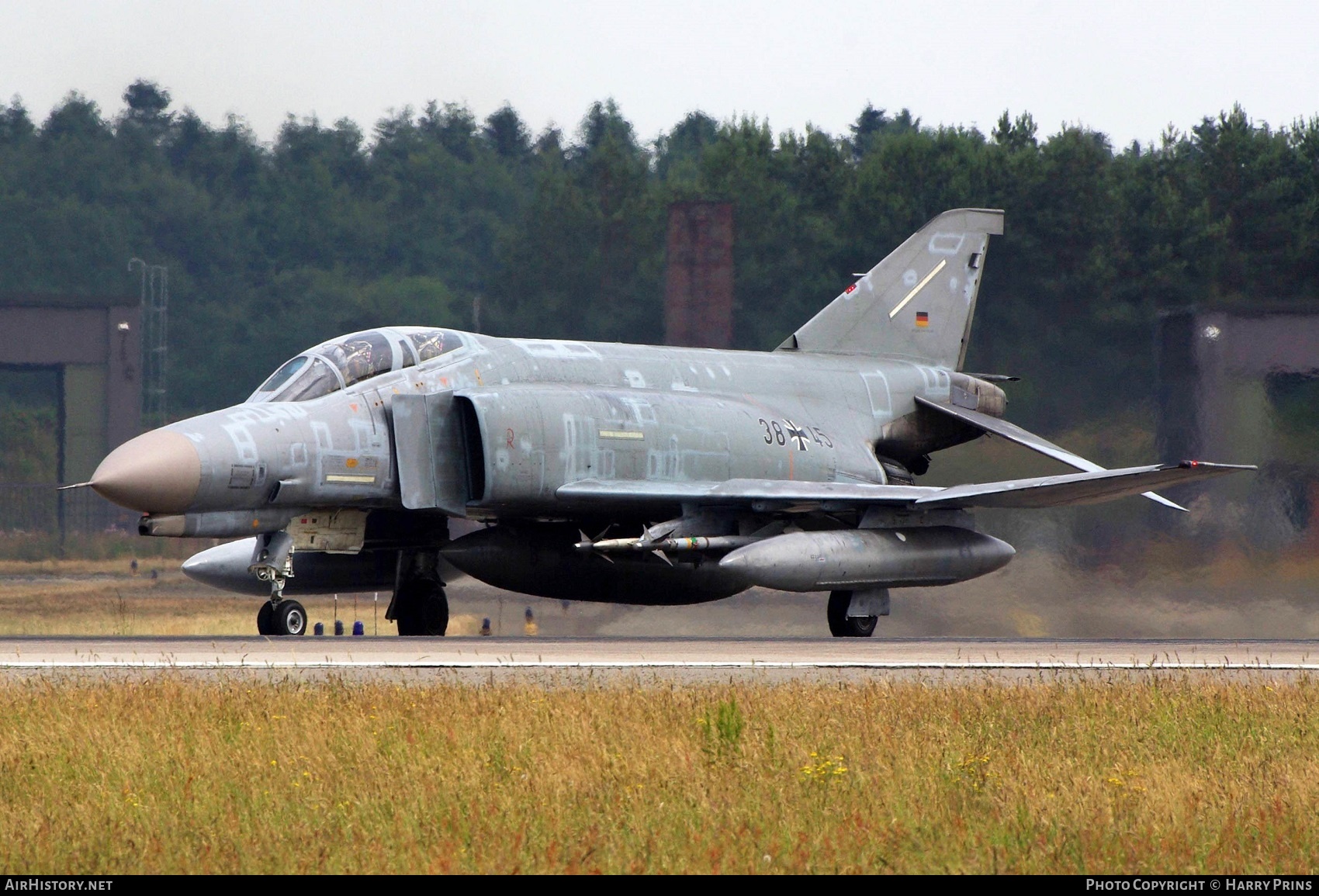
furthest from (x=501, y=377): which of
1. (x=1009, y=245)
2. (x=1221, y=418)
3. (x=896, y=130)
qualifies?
(x=896, y=130)

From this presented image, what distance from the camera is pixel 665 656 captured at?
436 inches

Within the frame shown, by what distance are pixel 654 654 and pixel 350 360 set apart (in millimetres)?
3981

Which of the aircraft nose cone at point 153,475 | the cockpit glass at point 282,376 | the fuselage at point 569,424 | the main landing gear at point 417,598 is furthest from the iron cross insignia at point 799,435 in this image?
the aircraft nose cone at point 153,475

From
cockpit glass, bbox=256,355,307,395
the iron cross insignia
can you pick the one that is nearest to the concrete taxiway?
cockpit glass, bbox=256,355,307,395

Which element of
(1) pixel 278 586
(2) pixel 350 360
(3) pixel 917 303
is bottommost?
(1) pixel 278 586

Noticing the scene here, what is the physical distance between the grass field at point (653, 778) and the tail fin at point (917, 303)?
8883 mm

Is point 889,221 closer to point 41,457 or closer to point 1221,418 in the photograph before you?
point 1221,418

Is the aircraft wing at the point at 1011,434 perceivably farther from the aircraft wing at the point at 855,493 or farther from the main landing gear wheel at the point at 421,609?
the main landing gear wheel at the point at 421,609

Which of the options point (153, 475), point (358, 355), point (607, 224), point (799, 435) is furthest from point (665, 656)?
point (607, 224)

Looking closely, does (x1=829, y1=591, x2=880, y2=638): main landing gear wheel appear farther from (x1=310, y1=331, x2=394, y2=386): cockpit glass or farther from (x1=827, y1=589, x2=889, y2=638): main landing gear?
(x1=310, y1=331, x2=394, y2=386): cockpit glass

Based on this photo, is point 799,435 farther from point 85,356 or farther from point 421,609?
point 85,356

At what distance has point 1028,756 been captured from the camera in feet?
23.7

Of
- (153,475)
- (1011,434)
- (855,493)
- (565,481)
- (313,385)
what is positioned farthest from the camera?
(1011,434)

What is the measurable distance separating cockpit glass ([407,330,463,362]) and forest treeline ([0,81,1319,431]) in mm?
7843
